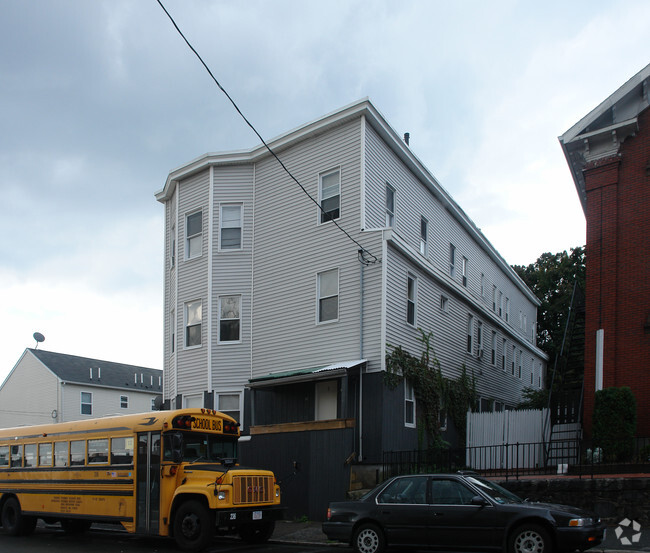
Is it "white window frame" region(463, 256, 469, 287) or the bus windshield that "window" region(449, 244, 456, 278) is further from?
the bus windshield

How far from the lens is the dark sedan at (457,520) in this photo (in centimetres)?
991

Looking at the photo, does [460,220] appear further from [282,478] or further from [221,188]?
[282,478]

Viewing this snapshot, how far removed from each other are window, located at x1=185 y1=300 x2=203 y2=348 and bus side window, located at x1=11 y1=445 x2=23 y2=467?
6867 mm

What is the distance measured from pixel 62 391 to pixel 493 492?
117 feet

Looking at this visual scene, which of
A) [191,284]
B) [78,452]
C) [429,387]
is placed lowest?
[78,452]

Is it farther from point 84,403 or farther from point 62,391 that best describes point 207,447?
point 84,403

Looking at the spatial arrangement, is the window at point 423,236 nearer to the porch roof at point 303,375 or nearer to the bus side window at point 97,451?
the porch roof at point 303,375

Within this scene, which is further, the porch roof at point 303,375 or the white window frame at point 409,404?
the white window frame at point 409,404

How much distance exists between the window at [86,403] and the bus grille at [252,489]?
32348 millimetres

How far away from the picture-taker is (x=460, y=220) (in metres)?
27.1

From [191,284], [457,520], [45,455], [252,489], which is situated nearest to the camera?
[457,520]

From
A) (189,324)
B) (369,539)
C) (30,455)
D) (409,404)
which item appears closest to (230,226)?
(189,324)

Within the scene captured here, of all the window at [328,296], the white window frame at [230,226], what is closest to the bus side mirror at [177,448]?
the window at [328,296]

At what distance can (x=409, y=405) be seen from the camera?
19.8 m
